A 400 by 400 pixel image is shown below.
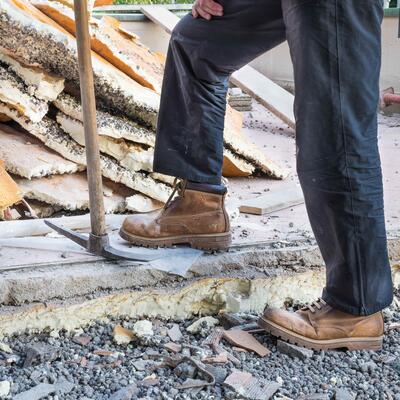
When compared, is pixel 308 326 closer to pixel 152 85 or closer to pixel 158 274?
pixel 158 274

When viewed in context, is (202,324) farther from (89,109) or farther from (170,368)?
(89,109)

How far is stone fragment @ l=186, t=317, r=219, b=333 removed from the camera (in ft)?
7.77

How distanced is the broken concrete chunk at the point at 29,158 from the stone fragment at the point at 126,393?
59.6 inches

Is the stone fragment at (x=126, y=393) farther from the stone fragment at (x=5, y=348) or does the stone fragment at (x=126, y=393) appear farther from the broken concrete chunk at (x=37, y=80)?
the broken concrete chunk at (x=37, y=80)

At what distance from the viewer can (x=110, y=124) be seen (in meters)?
3.33

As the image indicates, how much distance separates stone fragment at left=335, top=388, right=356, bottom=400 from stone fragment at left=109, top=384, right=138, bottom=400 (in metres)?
0.56

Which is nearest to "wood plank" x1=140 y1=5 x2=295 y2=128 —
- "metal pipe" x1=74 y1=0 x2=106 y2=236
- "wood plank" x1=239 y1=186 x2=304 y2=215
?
"wood plank" x1=239 y1=186 x2=304 y2=215

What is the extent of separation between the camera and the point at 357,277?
209cm

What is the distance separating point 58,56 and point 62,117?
1.01 feet

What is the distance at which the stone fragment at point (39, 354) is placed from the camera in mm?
2092

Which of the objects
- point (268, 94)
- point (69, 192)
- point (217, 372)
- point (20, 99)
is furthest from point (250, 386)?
point (268, 94)

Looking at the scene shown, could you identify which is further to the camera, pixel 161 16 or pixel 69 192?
pixel 161 16

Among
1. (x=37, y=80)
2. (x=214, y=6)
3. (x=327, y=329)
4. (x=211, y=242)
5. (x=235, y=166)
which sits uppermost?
(x=214, y=6)

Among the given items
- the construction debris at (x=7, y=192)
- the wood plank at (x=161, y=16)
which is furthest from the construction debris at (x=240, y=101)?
the construction debris at (x=7, y=192)
